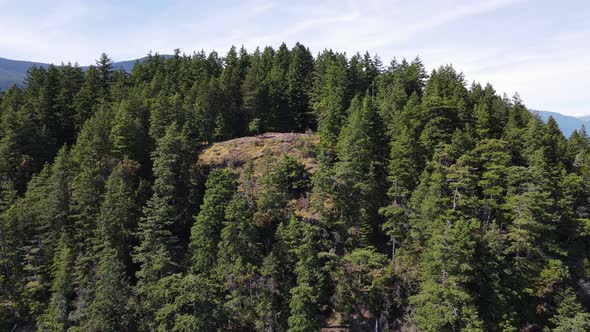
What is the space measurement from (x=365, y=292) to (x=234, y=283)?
541 inches

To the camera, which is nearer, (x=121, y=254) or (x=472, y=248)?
(x=472, y=248)

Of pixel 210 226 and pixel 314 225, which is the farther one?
pixel 314 225

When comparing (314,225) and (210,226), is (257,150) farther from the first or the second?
(314,225)

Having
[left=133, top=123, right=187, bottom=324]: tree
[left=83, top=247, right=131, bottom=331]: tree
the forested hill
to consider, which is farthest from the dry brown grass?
[left=83, top=247, right=131, bottom=331]: tree

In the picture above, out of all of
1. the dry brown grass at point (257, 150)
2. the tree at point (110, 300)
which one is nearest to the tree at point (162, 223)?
the tree at point (110, 300)

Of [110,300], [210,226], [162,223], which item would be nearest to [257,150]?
[210,226]

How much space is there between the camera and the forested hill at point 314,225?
37.0 m

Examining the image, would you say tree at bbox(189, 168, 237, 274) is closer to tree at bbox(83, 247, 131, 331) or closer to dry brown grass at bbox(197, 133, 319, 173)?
tree at bbox(83, 247, 131, 331)

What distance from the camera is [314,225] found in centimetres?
4291

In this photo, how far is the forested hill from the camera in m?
37.0

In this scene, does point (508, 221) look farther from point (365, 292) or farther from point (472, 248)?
point (365, 292)

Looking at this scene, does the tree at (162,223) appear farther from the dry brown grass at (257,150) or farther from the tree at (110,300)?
the dry brown grass at (257,150)

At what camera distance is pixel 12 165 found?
56.9 m

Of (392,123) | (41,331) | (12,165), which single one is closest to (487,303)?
(392,123)
